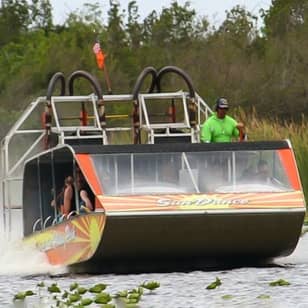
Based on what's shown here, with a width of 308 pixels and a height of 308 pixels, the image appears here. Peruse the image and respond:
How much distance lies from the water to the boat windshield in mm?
1033

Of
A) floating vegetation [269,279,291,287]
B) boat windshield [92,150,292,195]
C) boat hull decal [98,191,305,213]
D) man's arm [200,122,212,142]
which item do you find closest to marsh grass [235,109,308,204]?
man's arm [200,122,212,142]

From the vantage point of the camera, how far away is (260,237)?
2014cm

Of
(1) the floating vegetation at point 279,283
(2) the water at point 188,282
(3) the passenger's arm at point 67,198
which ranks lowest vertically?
(2) the water at point 188,282

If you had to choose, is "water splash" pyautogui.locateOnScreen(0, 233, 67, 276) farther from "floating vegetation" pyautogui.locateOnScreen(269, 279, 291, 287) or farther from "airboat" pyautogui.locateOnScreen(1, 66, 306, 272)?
"floating vegetation" pyautogui.locateOnScreen(269, 279, 291, 287)

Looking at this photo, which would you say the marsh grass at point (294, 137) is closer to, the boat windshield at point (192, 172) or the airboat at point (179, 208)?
the airboat at point (179, 208)

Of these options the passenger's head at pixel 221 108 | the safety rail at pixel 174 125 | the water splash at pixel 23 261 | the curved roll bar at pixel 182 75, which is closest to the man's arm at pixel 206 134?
the passenger's head at pixel 221 108

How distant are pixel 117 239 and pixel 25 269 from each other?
2687mm

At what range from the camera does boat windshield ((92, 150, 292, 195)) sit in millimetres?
20156

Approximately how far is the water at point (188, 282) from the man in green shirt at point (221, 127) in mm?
1782

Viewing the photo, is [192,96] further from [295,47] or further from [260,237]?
[295,47]

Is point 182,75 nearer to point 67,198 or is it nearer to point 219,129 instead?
point 219,129

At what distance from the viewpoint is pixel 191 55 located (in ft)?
180

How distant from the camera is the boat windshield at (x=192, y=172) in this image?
66.1 feet

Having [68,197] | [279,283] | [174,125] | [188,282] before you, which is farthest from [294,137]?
[279,283]
